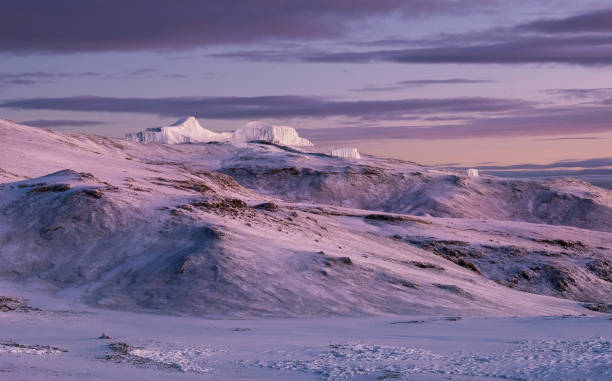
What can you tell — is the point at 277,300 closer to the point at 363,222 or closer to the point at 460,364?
the point at 460,364

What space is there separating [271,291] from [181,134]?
546 feet

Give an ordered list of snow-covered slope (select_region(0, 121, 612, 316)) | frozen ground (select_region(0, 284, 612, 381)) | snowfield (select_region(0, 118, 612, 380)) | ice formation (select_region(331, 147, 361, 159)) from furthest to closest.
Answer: ice formation (select_region(331, 147, 361, 159))
snow-covered slope (select_region(0, 121, 612, 316))
snowfield (select_region(0, 118, 612, 380))
frozen ground (select_region(0, 284, 612, 381))

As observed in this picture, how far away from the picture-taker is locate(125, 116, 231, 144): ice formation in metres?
185

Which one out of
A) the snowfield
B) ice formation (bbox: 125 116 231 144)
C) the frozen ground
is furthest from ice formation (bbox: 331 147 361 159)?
the frozen ground

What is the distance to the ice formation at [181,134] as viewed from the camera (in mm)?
185125

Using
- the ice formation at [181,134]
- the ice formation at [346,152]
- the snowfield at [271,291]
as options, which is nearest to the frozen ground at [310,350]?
the snowfield at [271,291]

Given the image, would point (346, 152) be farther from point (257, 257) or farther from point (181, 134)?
point (257, 257)

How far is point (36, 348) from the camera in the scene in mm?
14555

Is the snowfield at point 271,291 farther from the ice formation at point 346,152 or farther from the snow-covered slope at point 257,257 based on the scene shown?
the ice formation at point 346,152

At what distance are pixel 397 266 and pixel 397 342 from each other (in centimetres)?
1590

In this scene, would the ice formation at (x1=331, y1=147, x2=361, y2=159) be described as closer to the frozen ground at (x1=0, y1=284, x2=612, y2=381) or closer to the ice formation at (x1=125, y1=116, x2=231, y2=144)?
the ice formation at (x1=125, y1=116, x2=231, y2=144)

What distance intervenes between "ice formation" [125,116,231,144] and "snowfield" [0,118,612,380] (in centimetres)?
12528

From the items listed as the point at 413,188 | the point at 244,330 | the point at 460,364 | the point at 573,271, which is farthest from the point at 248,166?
the point at 460,364

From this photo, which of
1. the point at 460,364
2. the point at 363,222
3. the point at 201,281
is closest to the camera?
the point at 460,364
